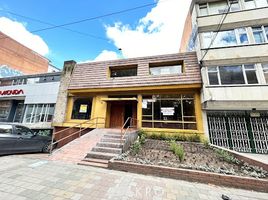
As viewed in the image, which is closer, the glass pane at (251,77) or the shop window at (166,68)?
the glass pane at (251,77)

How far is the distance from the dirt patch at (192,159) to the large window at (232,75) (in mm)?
4441

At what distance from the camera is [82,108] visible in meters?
11.9

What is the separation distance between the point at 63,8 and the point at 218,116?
42.1 ft

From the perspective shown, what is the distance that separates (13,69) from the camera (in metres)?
24.5

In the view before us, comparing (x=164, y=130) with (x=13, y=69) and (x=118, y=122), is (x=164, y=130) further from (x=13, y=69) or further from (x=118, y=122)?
(x=13, y=69)

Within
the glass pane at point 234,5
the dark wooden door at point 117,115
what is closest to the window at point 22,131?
the dark wooden door at point 117,115

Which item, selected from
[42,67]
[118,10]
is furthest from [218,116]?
[42,67]

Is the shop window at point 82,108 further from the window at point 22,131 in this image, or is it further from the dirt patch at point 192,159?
the dirt patch at point 192,159

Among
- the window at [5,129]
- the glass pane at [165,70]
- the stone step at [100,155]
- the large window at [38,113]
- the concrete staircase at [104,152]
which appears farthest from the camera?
the large window at [38,113]

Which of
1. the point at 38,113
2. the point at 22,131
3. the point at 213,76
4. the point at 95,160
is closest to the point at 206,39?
the point at 213,76

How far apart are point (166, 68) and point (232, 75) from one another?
458 cm

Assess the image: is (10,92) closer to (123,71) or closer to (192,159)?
(123,71)

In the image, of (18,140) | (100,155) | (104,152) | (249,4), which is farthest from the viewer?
(249,4)

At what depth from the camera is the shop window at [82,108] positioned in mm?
11620
